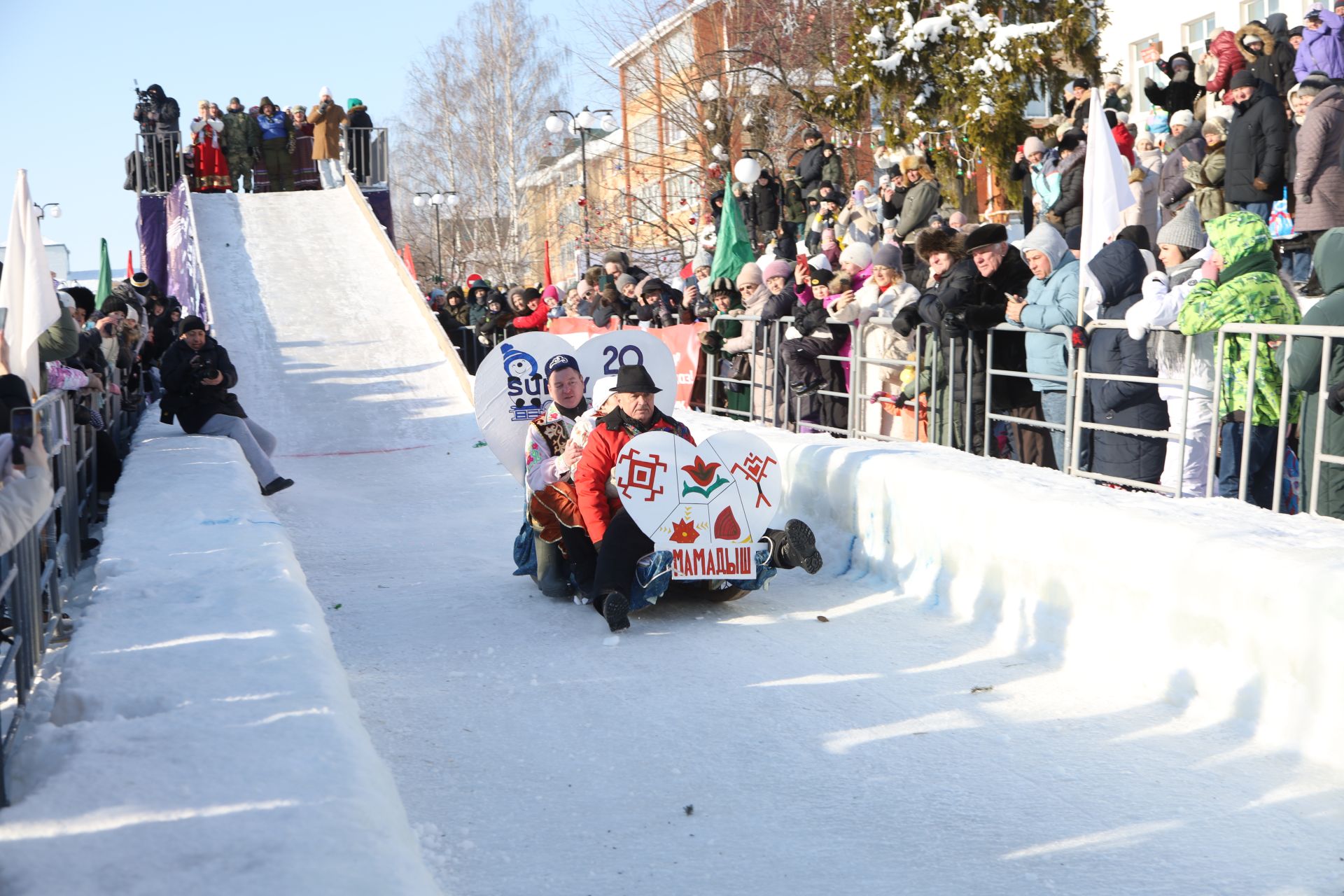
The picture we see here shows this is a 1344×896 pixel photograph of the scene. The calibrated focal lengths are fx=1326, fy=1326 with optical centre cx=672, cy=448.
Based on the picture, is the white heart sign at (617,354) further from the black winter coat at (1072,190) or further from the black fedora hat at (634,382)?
the black winter coat at (1072,190)

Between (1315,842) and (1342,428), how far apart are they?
237 centimetres

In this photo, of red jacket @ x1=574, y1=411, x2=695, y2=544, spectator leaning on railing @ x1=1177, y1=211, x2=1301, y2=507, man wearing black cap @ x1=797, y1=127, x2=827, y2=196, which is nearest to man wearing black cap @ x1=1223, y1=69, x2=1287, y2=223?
spectator leaning on railing @ x1=1177, y1=211, x2=1301, y2=507

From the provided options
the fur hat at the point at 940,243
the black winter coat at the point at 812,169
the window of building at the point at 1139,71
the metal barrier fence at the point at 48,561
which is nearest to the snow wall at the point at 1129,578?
the fur hat at the point at 940,243

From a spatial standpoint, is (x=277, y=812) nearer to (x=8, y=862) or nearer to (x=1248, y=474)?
(x=8, y=862)

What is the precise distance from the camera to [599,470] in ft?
20.4

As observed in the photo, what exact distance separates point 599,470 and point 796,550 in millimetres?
990

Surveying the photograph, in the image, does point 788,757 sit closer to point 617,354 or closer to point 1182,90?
point 617,354

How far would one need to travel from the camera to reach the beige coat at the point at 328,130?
970 inches

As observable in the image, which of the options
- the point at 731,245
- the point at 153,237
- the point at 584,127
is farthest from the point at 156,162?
the point at 731,245

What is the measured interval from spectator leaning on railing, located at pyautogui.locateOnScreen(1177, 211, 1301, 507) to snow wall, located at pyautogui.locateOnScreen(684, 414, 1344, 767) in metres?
0.65

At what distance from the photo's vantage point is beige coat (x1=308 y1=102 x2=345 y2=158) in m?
24.6

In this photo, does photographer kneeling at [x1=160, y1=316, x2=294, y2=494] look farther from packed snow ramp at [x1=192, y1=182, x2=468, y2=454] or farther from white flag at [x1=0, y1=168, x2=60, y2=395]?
white flag at [x1=0, y1=168, x2=60, y2=395]

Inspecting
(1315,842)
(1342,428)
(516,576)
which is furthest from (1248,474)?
(516,576)

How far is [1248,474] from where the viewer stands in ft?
18.7
